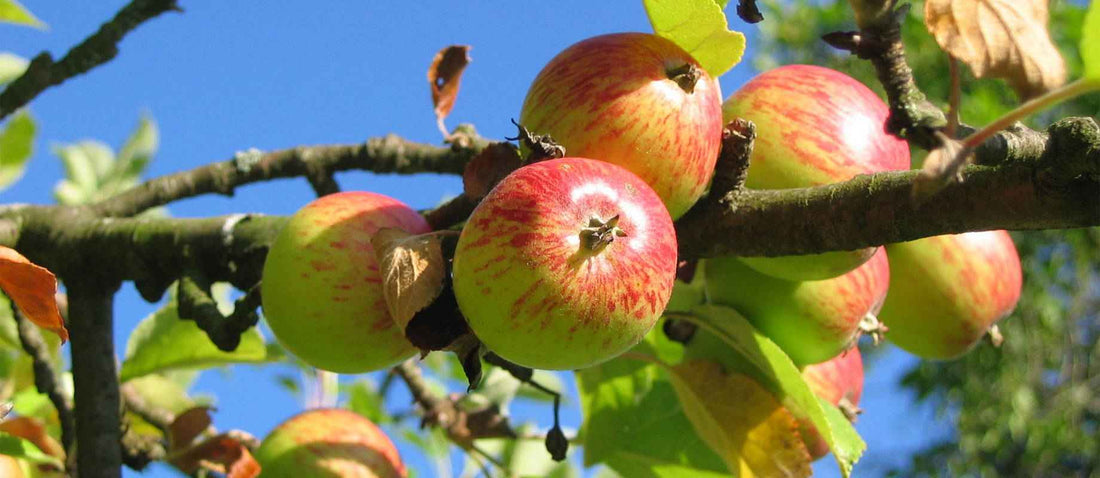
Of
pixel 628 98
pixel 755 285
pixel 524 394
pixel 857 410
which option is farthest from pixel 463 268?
pixel 524 394

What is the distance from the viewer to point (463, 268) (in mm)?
905

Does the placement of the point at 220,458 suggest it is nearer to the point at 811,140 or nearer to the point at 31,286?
the point at 31,286

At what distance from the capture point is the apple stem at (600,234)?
869 millimetres

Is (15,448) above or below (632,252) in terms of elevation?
below

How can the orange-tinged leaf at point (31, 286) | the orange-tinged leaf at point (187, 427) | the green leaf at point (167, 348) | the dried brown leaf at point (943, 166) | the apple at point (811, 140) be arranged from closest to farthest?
the dried brown leaf at point (943, 166), the orange-tinged leaf at point (31, 286), the apple at point (811, 140), the orange-tinged leaf at point (187, 427), the green leaf at point (167, 348)

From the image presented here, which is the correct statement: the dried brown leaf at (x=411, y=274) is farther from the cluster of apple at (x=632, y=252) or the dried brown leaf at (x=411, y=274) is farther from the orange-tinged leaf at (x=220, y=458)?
the orange-tinged leaf at (x=220, y=458)

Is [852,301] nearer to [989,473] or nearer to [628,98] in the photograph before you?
[628,98]

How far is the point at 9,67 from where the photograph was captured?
7.01 ft

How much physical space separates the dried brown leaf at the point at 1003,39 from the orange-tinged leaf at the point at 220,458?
113cm

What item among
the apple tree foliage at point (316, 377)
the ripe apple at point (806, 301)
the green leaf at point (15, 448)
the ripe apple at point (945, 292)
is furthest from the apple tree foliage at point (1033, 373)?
the green leaf at point (15, 448)

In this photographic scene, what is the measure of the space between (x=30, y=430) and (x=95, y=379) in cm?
22

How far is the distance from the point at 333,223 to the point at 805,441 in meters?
0.74

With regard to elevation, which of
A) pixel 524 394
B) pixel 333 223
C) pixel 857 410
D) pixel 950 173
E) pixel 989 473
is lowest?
pixel 989 473

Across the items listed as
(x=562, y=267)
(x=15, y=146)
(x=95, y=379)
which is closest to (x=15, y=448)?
(x=95, y=379)
